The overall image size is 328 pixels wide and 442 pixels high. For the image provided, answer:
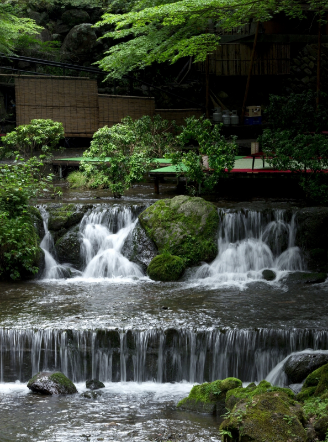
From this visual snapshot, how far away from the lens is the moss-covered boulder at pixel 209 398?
8102mm

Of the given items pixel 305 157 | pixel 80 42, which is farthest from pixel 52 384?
pixel 80 42

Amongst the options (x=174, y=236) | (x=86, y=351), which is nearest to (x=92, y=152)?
(x=174, y=236)

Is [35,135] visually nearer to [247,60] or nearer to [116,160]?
[116,160]

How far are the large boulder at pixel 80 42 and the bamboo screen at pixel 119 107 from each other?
4043mm

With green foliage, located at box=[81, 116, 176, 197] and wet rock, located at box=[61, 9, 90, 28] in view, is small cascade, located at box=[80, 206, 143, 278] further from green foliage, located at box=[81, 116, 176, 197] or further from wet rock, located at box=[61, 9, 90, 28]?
wet rock, located at box=[61, 9, 90, 28]

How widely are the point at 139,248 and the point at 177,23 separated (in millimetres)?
5948

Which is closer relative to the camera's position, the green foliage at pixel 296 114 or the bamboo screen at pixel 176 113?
the green foliage at pixel 296 114

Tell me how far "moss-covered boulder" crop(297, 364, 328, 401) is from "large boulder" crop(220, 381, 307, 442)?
2.17ft

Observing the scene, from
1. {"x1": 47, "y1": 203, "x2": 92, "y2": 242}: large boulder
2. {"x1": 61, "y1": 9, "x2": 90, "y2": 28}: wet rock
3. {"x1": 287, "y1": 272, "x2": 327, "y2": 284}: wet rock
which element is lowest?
{"x1": 287, "y1": 272, "x2": 327, "y2": 284}: wet rock

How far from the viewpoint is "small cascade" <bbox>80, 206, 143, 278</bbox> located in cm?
1380

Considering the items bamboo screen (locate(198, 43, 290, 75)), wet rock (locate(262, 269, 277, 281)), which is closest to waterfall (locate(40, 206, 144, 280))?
wet rock (locate(262, 269, 277, 281))

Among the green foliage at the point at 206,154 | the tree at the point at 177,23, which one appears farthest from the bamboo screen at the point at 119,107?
the green foliage at the point at 206,154

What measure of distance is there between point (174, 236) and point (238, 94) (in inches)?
536

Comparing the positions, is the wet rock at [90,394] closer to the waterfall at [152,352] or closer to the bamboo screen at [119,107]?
the waterfall at [152,352]
